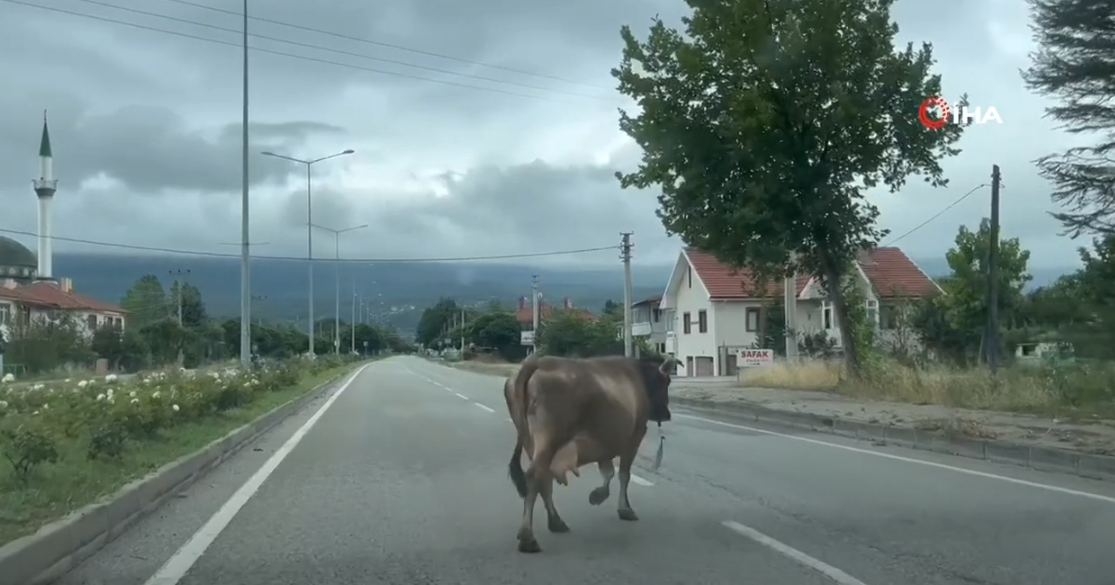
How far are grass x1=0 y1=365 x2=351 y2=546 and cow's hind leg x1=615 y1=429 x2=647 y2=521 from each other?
423cm

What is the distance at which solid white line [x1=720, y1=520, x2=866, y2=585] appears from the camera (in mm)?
7590

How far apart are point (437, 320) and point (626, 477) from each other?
13954cm

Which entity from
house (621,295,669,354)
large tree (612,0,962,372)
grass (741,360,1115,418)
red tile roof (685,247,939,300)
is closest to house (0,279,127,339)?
large tree (612,0,962,372)

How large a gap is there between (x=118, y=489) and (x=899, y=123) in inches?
880

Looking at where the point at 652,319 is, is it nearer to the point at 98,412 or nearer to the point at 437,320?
the point at 98,412

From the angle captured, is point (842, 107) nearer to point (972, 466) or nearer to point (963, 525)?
point (972, 466)

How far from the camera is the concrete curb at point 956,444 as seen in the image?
1367cm

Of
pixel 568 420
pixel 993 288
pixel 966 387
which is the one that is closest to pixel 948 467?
pixel 568 420

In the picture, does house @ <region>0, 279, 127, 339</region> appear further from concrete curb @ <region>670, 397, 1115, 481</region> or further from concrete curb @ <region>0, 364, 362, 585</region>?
concrete curb @ <region>0, 364, 362, 585</region>

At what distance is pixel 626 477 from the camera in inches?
383

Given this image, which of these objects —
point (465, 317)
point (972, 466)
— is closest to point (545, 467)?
point (972, 466)

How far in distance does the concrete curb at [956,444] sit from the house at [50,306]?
91.5 ft

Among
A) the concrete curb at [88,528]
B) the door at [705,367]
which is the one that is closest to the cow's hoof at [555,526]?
the concrete curb at [88,528]

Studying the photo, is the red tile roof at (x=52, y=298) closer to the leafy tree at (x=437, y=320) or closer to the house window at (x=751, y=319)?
the house window at (x=751, y=319)
